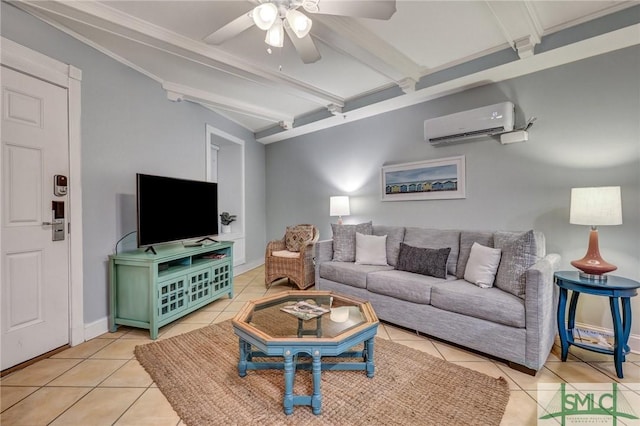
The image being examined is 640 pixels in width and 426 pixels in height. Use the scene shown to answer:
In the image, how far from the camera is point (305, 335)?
169cm

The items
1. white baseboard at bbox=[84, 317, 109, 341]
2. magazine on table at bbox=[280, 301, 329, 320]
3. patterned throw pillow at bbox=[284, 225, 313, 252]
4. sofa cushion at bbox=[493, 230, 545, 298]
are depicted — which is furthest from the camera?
patterned throw pillow at bbox=[284, 225, 313, 252]

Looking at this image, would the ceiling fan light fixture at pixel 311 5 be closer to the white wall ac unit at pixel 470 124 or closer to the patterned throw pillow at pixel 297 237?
the white wall ac unit at pixel 470 124

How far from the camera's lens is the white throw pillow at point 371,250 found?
3.19m

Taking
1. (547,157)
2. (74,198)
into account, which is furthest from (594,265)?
(74,198)

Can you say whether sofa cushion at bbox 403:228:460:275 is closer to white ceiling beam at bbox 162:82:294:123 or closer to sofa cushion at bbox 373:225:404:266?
sofa cushion at bbox 373:225:404:266

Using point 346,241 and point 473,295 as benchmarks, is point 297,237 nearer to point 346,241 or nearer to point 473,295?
point 346,241

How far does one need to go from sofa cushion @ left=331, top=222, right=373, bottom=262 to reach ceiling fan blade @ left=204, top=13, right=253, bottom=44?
2.31 m

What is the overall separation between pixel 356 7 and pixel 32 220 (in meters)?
2.64

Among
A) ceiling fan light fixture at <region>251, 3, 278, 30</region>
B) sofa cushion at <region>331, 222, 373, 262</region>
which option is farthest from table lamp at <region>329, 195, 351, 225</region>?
ceiling fan light fixture at <region>251, 3, 278, 30</region>

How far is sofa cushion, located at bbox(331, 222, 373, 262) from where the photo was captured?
11.2ft

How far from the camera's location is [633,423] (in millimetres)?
1478

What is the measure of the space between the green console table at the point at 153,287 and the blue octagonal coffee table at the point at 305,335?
0.99m

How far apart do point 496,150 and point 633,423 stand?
7.38ft

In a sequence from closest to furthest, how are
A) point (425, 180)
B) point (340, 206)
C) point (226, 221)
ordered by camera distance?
1. point (425, 180)
2. point (340, 206)
3. point (226, 221)
